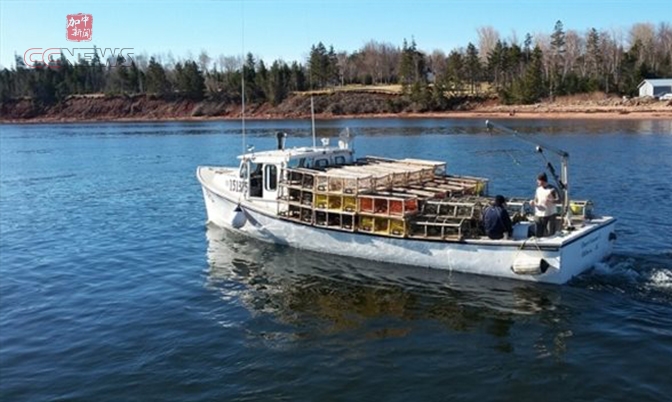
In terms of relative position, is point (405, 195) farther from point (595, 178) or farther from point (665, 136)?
point (665, 136)

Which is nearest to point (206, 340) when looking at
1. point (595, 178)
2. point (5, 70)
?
point (595, 178)

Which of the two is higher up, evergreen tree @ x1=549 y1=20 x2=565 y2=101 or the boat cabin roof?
evergreen tree @ x1=549 y1=20 x2=565 y2=101

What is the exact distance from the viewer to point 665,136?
5803cm

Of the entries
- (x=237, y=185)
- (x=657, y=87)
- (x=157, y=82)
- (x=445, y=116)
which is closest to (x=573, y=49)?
(x=657, y=87)

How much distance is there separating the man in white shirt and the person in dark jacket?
0.87 metres

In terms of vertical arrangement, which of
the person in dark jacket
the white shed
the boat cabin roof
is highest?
the white shed

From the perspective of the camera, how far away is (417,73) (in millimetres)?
140375

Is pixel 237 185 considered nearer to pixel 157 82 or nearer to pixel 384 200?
pixel 384 200

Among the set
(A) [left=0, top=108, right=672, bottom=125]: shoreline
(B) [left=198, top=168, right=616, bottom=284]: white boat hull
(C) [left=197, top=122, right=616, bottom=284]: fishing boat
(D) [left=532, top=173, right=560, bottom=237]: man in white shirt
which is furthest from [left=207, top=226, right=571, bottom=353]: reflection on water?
(A) [left=0, top=108, right=672, bottom=125]: shoreline

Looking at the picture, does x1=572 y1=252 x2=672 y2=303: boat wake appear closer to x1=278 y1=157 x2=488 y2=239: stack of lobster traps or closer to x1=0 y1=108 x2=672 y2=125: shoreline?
x1=278 y1=157 x2=488 y2=239: stack of lobster traps

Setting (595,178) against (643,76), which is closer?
(595,178)

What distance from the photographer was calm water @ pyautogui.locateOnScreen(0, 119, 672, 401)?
11.8 metres

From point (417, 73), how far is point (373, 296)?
12866 centimetres

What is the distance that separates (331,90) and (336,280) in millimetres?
124046
